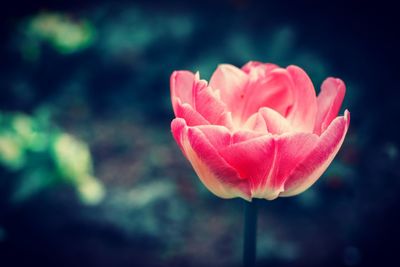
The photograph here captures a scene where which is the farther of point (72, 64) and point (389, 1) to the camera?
point (72, 64)

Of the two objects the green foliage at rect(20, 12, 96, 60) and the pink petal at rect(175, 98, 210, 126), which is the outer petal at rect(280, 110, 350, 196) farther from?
the green foliage at rect(20, 12, 96, 60)

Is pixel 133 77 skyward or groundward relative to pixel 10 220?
skyward

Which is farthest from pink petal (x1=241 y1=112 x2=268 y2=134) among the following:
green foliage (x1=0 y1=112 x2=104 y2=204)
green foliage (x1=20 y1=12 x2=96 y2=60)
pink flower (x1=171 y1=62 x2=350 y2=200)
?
green foliage (x1=20 y1=12 x2=96 y2=60)

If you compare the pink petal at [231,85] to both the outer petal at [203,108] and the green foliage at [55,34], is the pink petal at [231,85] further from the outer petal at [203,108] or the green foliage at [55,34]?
the green foliage at [55,34]

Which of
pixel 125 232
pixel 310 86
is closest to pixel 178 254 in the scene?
pixel 125 232

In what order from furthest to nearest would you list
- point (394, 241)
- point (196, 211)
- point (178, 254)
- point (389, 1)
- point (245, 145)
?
1. point (196, 211)
2. point (178, 254)
3. point (389, 1)
4. point (394, 241)
5. point (245, 145)

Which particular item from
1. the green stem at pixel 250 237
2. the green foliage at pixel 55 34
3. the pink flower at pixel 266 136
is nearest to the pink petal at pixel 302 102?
the pink flower at pixel 266 136

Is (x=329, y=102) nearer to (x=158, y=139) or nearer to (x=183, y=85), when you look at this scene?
(x=183, y=85)

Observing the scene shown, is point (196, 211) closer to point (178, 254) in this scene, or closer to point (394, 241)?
point (178, 254)
